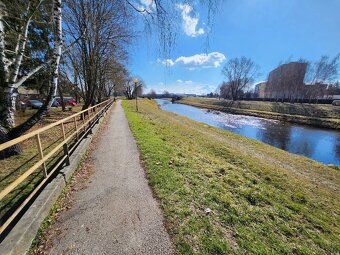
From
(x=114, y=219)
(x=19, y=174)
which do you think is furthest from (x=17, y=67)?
(x=114, y=219)

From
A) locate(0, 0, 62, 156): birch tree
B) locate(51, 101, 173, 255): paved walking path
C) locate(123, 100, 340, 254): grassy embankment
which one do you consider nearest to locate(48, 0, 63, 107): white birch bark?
locate(0, 0, 62, 156): birch tree

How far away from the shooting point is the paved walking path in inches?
90.7

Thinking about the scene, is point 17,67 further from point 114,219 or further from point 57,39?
point 114,219

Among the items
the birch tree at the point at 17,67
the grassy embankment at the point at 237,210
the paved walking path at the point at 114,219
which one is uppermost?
the birch tree at the point at 17,67

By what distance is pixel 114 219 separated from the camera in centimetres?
279

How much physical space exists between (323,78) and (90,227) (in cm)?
5345

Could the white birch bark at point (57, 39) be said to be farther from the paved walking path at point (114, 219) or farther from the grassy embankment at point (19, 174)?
the paved walking path at point (114, 219)

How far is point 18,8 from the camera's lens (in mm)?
4293

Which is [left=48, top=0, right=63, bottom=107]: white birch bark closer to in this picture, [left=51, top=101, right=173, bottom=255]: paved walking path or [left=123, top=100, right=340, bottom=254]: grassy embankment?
[left=51, top=101, right=173, bottom=255]: paved walking path

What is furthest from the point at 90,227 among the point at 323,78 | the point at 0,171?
the point at 323,78

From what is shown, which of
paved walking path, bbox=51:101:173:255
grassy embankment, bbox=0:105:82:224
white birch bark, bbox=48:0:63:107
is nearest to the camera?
paved walking path, bbox=51:101:173:255

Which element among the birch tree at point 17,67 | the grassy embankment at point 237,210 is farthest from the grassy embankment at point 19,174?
the grassy embankment at point 237,210

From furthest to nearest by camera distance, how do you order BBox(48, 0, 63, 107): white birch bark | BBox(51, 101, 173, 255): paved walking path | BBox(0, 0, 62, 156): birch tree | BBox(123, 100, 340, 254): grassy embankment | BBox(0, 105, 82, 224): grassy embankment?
BBox(0, 0, 62, 156): birch tree, BBox(48, 0, 63, 107): white birch bark, BBox(0, 105, 82, 224): grassy embankment, BBox(123, 100, 340, 254): grassy embankment, BBox(51, 101, 173, 255): paved walking path

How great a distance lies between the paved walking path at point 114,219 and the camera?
7.56 feet
